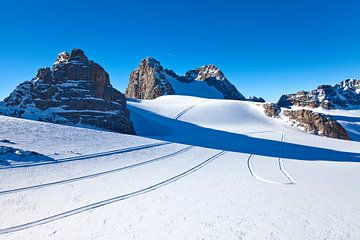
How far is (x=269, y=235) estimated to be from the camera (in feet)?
13.6

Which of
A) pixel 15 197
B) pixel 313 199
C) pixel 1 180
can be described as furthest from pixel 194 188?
pixel 1 180

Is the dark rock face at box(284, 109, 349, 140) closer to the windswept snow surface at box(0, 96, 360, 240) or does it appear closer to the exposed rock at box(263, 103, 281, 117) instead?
the exposed rock at box(263, 103, 281, 117)

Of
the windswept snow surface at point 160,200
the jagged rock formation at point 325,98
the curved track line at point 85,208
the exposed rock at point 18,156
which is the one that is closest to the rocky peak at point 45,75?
the windswept snow surface at point 160,200

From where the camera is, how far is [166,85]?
106 metres

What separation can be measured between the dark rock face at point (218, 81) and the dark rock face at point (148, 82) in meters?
25.2

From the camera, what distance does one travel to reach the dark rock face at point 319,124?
3816 centimetres

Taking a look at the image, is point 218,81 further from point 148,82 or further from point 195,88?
point 148,82

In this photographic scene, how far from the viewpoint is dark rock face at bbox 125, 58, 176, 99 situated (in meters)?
104

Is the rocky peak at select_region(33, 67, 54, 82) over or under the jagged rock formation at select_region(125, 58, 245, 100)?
under

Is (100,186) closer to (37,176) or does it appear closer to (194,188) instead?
(37,176)

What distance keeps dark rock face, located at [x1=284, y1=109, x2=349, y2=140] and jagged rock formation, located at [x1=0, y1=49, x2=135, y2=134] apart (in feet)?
104

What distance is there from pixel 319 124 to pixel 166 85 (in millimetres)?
75938

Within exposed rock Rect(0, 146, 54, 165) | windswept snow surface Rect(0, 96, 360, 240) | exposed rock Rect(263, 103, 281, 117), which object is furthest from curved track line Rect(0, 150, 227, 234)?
exposed rock Rect(263, 103, 281, 117)

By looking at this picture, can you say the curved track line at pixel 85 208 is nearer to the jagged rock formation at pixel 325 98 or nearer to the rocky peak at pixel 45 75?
the rocky peak at pixel 45 75
